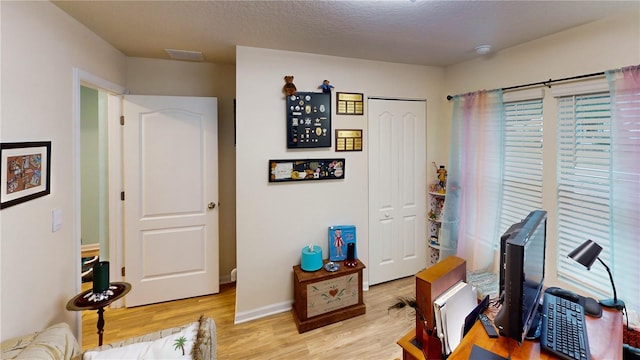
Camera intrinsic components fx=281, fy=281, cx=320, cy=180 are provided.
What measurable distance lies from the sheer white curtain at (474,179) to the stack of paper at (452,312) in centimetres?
185

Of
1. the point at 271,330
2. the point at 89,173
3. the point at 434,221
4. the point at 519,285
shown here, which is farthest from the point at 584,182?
the point at 89,173

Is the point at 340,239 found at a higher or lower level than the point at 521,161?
lower

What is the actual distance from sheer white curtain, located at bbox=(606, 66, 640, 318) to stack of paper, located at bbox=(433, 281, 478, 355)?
1.48 metres

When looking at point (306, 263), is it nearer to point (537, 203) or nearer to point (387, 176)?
point (387, 176)

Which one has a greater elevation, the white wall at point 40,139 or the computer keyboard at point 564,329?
the white wall at point 40,139

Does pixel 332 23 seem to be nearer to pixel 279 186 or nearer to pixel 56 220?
pixel 279 186

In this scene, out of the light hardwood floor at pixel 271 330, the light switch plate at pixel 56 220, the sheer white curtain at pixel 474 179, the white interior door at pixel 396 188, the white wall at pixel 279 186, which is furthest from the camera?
the white interior door at pixel 396 188

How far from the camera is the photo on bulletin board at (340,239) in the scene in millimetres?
2791

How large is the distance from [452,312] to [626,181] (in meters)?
1.71

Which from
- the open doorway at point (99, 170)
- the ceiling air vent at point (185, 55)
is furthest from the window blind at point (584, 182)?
the open doorway at point (99, 170)

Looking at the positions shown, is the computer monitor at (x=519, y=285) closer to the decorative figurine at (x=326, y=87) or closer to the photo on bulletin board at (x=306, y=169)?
the photo on bulletin board at (x=306, y=169)

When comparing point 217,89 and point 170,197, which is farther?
point 217,89

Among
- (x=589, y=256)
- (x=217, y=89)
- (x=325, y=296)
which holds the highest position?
(x=217, y=89)

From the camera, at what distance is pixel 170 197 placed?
2.81 m
